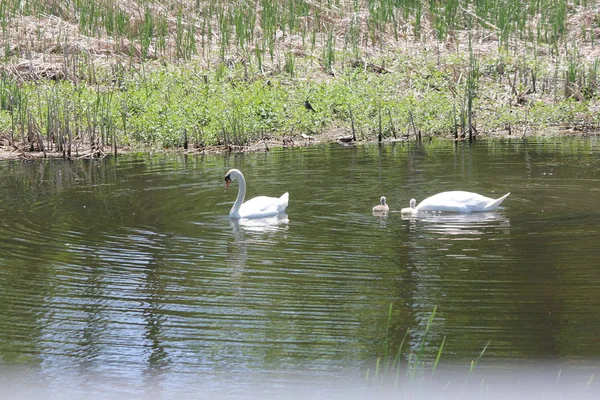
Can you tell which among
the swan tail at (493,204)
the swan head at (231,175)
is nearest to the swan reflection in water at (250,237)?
the swan head at (231,175)

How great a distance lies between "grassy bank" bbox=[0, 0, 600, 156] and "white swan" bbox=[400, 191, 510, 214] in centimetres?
702

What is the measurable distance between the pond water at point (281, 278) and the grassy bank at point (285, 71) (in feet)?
14.3

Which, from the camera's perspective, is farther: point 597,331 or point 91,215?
point 91,215

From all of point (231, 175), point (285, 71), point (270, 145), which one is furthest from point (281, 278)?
point (285, 71)

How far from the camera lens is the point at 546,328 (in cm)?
709

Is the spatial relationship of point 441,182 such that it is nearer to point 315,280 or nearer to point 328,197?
point 328,197

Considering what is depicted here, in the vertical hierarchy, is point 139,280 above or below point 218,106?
below

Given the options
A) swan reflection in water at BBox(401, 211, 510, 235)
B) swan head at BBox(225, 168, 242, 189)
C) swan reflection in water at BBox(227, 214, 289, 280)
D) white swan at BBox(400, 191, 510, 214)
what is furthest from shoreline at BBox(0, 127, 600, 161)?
swan reflection in water at BBox(401, 211, 510, 235)

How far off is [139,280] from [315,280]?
1.52 m

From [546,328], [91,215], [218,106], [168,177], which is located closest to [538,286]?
[546,328]

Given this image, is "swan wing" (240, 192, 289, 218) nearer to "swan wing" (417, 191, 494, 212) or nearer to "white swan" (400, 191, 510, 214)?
"white swan" (400, 191, 510, 214)

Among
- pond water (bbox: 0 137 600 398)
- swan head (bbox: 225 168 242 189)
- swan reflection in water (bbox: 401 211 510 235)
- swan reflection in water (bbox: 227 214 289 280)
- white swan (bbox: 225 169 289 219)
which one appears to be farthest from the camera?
swan head (bbox: 225 168 242 189)

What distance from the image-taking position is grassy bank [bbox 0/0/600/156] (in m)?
18.9

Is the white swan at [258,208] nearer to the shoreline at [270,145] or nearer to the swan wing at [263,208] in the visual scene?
the swan wing at [263,208]
